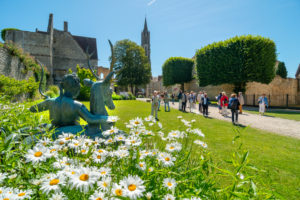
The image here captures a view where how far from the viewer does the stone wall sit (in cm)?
1084

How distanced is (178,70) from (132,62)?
39.2 ft

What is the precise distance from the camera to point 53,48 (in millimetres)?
31203

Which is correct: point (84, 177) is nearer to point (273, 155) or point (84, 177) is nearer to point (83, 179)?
point (83, 179)

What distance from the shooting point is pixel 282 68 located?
3042 centimetres

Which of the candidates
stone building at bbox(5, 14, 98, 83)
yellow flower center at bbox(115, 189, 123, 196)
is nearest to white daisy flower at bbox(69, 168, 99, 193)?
yellow flower center at bbox(115, 189, 123, 196)

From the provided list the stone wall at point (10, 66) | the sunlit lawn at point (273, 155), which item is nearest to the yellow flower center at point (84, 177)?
the sunlit lawn at point (273, 155)

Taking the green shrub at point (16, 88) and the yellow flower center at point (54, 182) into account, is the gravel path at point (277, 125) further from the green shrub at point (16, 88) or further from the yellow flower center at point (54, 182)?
the green shrub at point (16, 88)

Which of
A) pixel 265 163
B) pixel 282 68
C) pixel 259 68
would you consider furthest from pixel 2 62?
pixel 282 68

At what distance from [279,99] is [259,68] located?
271 inches

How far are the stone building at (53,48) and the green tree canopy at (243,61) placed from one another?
22542 mm

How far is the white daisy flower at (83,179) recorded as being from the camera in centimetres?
74

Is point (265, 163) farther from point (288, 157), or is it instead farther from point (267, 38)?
point (267, 38)

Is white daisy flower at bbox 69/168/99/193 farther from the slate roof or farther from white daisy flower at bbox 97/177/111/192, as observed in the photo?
the slate roof

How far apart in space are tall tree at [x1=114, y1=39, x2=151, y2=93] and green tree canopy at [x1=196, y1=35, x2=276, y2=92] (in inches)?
762
